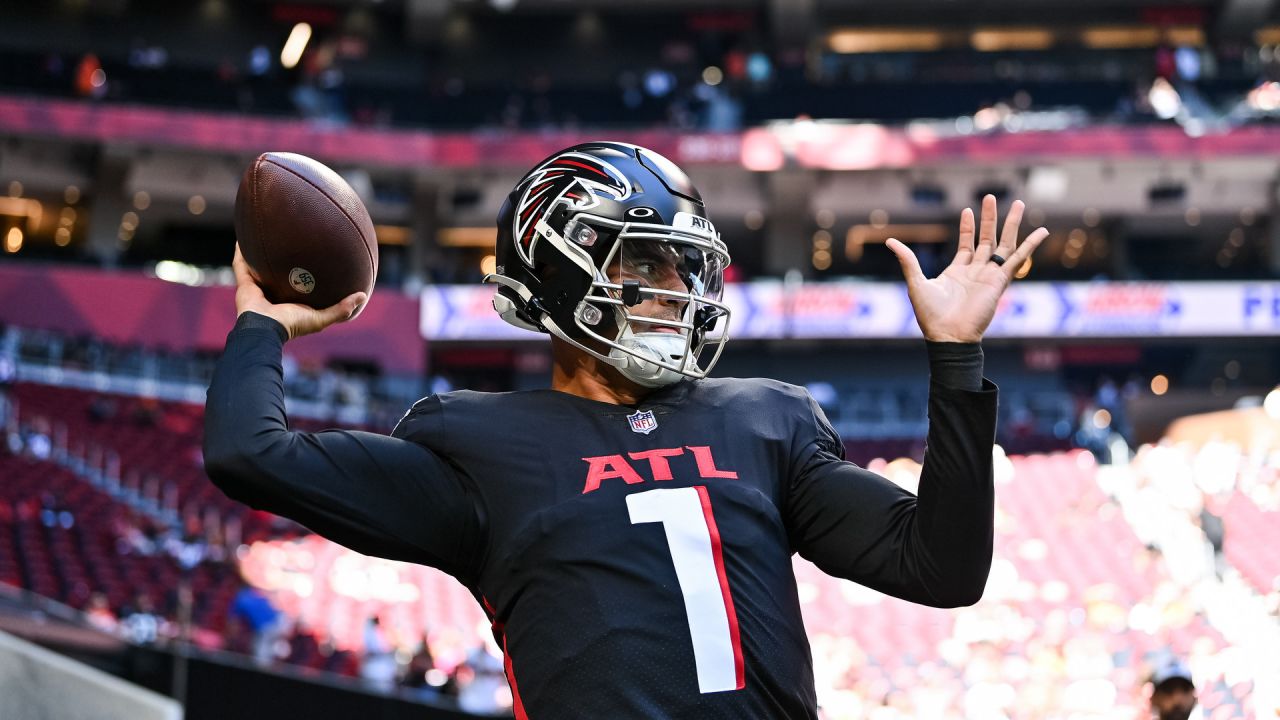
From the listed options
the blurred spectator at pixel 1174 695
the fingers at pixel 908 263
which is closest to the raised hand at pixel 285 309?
the fingers at pixel 908 263

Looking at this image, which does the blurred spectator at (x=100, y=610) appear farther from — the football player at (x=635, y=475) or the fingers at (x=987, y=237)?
the fingers at (x=987, y=237)

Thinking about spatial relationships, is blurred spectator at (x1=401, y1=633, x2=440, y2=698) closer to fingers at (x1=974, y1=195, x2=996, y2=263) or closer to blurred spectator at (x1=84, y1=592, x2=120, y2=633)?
blurred spectator at (x1=84, y1=592, x2=120, y2=633)

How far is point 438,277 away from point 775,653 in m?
22.4

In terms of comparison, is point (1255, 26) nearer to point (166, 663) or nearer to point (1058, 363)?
point (1058, 363)

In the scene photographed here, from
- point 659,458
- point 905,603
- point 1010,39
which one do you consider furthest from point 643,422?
point 1010,39

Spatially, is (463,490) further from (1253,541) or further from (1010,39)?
(1010,39)

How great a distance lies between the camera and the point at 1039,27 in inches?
1075

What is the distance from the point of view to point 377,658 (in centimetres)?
852

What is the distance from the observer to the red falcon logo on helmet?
6.47 ft

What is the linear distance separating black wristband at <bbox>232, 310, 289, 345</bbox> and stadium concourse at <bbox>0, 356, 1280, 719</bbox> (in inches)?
179

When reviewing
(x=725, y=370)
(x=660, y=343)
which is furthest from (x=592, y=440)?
(x=725, y=370)

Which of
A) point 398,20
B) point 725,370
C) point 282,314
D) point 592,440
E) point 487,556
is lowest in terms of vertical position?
point 725,370

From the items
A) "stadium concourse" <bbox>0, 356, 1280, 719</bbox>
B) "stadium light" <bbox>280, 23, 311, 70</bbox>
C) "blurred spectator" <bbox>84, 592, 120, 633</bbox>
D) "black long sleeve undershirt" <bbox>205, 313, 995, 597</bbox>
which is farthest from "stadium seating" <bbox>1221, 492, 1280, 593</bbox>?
"stadium light" <bbox>280, 23, 311, 70</bbox>

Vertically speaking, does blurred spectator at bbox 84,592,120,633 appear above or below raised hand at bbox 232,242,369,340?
below
